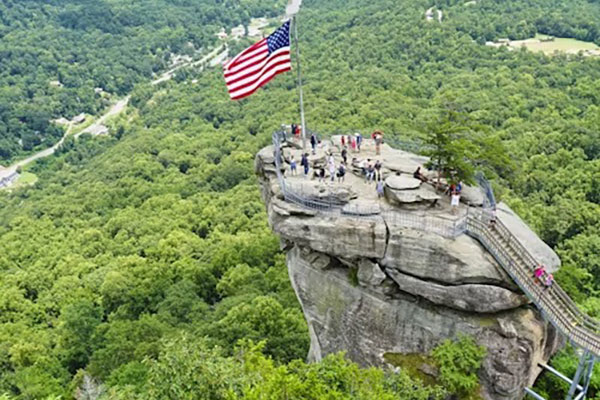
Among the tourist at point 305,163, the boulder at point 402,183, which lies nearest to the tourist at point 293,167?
the tourist at point 305,163

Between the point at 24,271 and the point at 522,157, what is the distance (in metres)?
66.2

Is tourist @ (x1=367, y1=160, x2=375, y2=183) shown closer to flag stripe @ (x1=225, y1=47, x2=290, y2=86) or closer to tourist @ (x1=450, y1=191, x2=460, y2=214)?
tourist @ (x1=450, y1=191, x2=460, y2=214)

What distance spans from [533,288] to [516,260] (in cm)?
152

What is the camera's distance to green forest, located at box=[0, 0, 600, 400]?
30141mm

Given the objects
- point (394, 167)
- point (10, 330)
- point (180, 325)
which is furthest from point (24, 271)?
point (394, 167)

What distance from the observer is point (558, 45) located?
11944 centimetres

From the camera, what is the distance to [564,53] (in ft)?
369

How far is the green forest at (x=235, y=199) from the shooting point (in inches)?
1187

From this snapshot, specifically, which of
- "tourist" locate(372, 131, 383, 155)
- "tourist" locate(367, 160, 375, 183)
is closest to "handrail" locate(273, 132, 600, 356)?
"tourist" locate(367, 160, 375, 183)

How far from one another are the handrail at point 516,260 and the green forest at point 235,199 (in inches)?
152

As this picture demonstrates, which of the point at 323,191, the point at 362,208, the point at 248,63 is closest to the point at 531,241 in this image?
the point at 362,208

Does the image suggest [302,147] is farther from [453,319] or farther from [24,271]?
[24,271]

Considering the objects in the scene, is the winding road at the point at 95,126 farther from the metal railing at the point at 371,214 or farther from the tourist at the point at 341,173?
the tourist at the point at 341,173

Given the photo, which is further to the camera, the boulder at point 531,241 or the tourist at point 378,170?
the tourist at point 378,170
